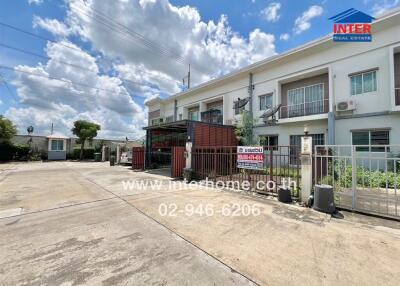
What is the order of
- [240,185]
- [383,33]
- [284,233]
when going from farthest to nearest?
[383,33] < [240,185] < [284,233]

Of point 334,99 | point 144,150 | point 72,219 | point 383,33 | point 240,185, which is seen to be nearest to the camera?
point 72,219

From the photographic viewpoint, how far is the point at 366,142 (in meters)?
10.4

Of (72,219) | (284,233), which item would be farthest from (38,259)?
(284,233)

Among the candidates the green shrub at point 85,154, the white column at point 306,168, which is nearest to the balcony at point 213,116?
the white column at point 306,168

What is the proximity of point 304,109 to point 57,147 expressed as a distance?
30369 mm

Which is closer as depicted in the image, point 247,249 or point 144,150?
point 247,249

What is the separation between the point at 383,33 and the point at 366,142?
5.64 meters

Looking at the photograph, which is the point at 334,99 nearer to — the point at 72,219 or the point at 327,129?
the point at 327,129

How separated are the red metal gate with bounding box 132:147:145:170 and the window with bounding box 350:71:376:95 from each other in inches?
591

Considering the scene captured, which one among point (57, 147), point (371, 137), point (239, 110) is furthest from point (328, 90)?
point (57, 147)

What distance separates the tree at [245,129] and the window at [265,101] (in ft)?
4.16

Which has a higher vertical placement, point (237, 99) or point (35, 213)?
point (237, 99)

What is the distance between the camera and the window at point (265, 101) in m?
14.6

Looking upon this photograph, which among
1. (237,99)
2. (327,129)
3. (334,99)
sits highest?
(237,99)
